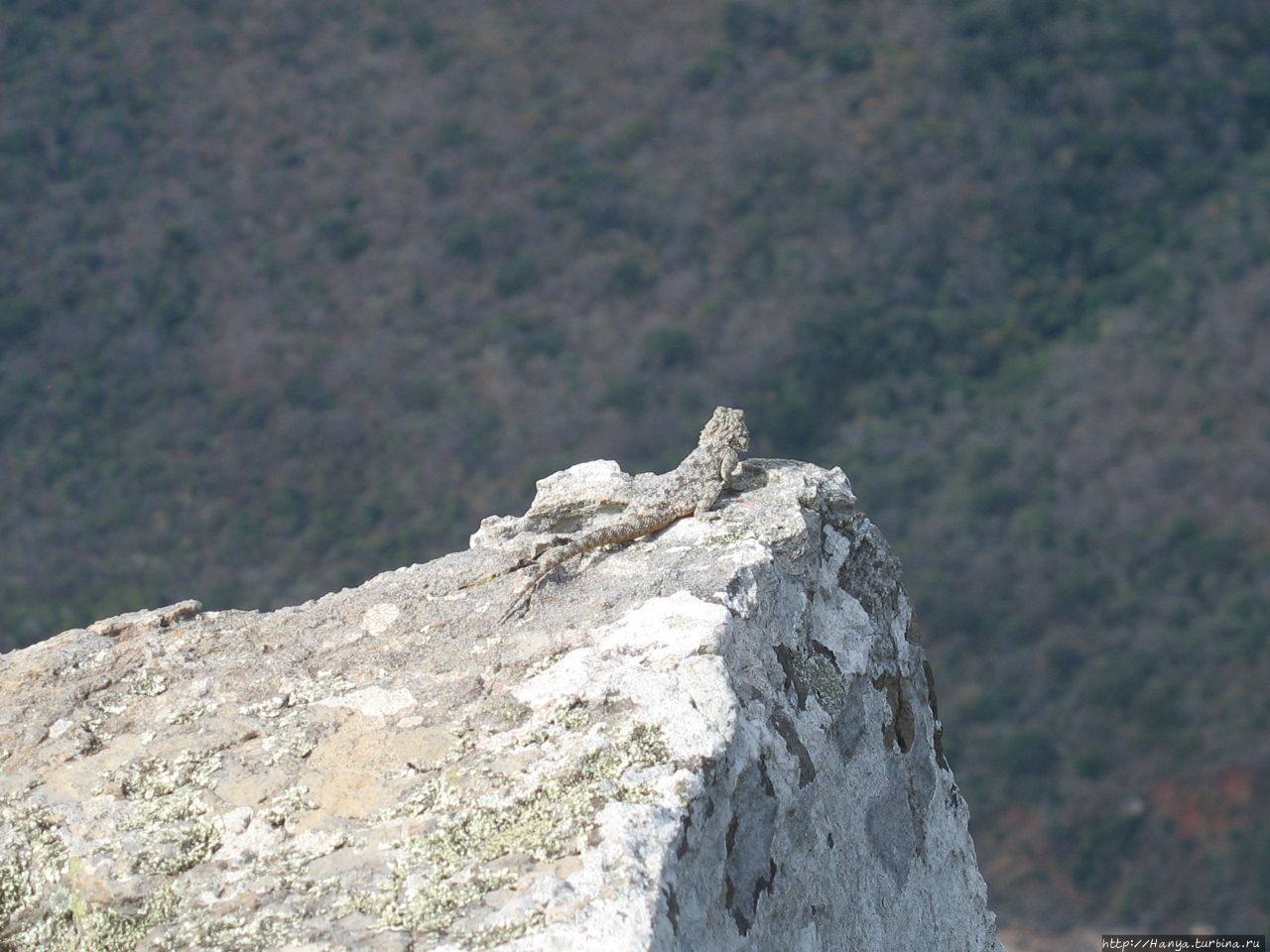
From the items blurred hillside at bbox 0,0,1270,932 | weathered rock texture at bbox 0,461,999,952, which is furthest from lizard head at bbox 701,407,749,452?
blurred hillside at bbox 0,0,1270,932

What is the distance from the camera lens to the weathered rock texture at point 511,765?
150 inches

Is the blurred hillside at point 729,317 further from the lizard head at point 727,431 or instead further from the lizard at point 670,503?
the lizard at point 670,503

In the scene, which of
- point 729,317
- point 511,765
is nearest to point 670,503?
point 511,765

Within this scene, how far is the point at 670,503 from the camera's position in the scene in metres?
5.76

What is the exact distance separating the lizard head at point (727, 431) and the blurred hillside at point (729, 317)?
594 inches

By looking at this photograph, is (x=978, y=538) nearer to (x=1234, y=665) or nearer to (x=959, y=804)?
(x=1234, y=665)

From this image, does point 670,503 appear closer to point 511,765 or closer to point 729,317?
point 511,765

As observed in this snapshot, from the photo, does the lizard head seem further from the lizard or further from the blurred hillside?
the blurred hillside

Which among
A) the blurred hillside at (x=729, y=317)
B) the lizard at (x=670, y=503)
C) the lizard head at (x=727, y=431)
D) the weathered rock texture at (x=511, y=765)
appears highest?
the blurred hillside at (x=729, y=317)

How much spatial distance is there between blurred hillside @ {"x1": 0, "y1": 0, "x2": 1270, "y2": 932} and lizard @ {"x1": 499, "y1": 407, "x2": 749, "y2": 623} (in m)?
15.5

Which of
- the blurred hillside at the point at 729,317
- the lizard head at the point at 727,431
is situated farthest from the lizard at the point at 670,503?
the blurred hillside at the point at 729,317

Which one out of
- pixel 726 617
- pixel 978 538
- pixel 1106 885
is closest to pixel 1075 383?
pixel 978 538

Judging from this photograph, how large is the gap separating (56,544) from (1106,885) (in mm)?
14870

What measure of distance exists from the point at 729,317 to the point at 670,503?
19.8 metres
